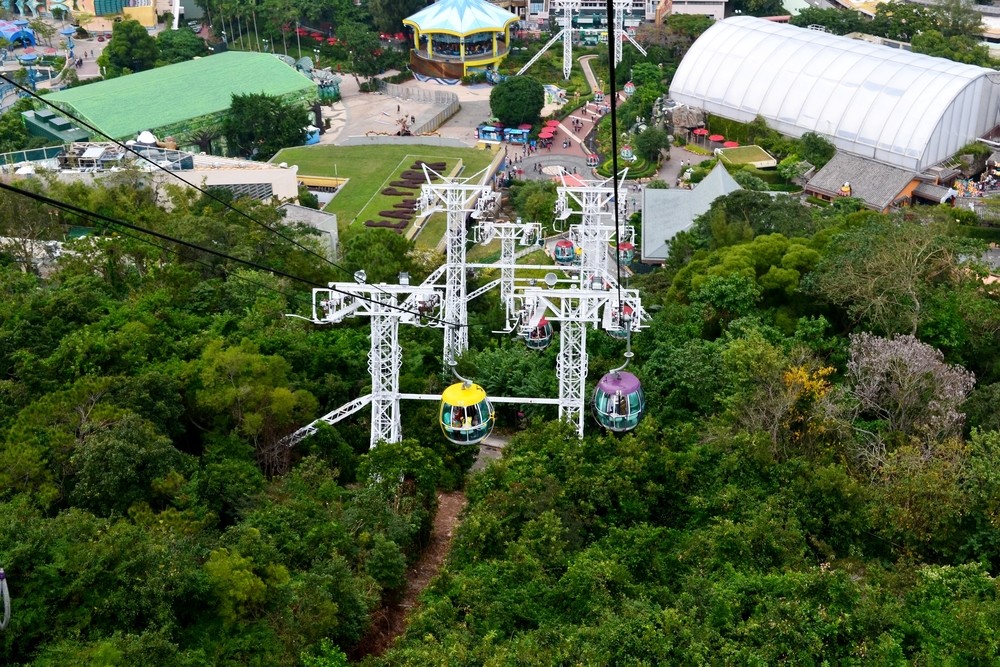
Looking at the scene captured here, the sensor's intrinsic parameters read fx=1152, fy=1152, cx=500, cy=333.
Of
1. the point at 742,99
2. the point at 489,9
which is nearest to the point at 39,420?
the point at 742,99

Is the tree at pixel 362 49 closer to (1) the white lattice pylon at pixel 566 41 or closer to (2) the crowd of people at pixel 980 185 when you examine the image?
(1) the white lattice pylon at pixel 566 41

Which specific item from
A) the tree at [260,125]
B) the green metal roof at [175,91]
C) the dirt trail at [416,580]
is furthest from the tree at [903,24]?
the dirt trail at [416,580]

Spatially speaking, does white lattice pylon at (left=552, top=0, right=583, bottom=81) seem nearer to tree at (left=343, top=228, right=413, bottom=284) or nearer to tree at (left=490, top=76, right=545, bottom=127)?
tree at (left=490, top=76, right=545, bottom=127)

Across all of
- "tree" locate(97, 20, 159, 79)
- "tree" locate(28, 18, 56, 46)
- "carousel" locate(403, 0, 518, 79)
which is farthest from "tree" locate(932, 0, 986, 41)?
"tree" locate(28, 18, 56, 46)

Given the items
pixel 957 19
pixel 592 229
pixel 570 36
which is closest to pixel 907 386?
pixel 592 229

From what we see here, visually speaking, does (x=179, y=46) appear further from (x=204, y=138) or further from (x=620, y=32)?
(x=620, y=32)

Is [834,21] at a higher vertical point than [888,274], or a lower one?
lower

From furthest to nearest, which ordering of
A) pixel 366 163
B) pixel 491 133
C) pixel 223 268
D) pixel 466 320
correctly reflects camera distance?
pixel 491 133, pixel 366 163, pixel 223 268, pixel 466 320
